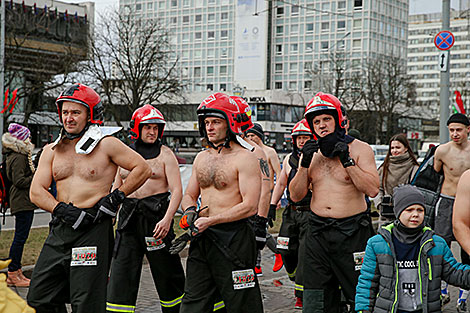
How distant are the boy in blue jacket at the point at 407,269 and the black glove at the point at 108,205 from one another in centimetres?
191

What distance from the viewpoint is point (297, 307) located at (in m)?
7.61

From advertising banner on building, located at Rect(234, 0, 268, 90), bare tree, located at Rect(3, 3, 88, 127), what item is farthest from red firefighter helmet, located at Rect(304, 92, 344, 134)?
advertising banner on building, located at Rect(234, 0, 268, 90)

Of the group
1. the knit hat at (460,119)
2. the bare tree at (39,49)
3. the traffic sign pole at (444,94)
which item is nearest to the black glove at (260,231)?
the knit hat at (460,119)

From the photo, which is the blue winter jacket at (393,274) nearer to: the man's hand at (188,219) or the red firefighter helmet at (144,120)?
the man's hand at (188,219)

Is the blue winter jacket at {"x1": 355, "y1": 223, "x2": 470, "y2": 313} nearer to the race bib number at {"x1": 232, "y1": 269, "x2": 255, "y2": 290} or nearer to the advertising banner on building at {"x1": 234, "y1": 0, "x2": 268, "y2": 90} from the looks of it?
the race bib number at {"x1": 232, "y1": 269, "x2": 255, "y2": 290}

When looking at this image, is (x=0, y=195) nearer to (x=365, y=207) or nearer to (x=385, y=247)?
(x=365, y=207)

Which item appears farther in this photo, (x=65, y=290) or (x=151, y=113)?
(x=151, y=113)

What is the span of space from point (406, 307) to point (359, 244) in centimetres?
90

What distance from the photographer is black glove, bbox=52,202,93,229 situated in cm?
491

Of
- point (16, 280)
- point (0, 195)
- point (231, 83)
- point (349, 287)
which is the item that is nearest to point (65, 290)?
point (349, 287)

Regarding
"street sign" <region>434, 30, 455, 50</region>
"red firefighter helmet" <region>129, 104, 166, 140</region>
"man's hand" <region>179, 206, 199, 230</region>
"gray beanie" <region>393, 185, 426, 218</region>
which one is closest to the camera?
"gray beanie" <region>393, 185, 426, 218</region>

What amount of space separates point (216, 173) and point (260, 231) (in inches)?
65.8

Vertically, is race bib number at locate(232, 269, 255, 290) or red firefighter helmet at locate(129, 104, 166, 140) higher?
red firefighter helmet at locate(129, 104, 166, 140)

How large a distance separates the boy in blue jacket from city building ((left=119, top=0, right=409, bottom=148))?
3591 inches
